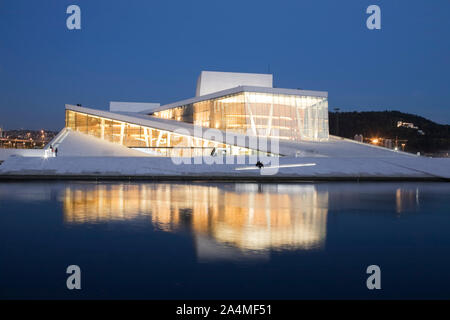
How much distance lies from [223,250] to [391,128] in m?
73.3

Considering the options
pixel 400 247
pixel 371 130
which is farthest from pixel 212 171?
pixel 371 130

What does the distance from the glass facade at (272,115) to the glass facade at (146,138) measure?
5.35m

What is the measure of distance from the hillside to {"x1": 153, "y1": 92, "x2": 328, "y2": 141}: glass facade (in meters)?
34.5

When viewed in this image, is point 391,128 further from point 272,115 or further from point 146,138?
point 146,138

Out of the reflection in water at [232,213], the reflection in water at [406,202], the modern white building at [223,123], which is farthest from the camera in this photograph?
the modern white building at [223,123]

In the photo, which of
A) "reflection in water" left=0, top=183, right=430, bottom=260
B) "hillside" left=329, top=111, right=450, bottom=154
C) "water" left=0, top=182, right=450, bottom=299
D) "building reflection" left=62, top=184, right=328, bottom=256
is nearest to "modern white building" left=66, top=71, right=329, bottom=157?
"reflection in water" left=0, top=183, right=430, bottom=260

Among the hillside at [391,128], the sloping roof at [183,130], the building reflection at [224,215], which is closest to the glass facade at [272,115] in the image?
the sloping roof at [183,130]

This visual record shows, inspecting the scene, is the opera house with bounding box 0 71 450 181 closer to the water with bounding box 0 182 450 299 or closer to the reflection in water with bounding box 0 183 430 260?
the reflection in water with bounding box 0 183 430 260

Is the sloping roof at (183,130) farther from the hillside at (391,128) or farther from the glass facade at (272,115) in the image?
the hillside at (391,128)

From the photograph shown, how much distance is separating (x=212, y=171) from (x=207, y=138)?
8.74m

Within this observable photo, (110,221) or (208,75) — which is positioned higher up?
(208,75)

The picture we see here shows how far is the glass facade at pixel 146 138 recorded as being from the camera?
92.0 ft

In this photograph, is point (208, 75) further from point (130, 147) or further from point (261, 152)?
point (261, 152)

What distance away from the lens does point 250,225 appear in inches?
285
